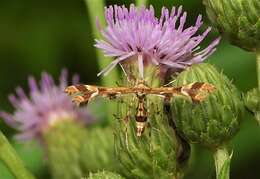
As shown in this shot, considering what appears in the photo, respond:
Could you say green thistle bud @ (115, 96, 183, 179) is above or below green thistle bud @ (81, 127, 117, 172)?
above

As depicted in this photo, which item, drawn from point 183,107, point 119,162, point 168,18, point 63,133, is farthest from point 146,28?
point 63,133

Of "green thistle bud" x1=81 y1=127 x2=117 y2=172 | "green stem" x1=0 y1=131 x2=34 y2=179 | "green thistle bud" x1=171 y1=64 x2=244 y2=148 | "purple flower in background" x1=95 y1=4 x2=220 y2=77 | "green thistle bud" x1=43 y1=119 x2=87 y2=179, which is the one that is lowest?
"green thistle bud" x1=43 y1=119 x2=87 y2=179

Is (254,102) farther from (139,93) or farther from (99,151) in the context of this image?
(99,151)

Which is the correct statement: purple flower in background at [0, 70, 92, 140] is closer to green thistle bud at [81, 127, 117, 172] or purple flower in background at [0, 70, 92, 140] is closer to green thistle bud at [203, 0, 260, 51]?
green thistle bud at [81, 127, 117, 172]

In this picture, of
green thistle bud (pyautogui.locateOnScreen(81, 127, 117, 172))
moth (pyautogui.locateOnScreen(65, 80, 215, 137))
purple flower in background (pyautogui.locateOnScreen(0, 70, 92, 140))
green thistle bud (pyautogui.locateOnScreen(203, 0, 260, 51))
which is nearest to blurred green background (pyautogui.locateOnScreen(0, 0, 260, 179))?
purple flower in background (pyautogui.locateOnScreen(0, 70, 92, 140))

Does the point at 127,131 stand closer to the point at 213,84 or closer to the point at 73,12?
the point at 213,84

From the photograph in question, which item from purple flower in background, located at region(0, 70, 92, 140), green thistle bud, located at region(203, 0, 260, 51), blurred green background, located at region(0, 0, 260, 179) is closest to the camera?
green thistle bud, located at region(203, 0, 260, 51)
